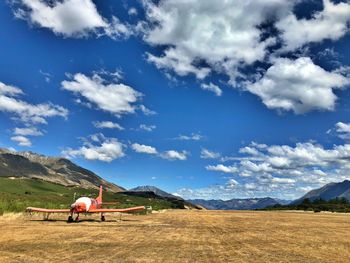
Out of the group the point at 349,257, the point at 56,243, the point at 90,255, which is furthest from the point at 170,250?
the point at 349,257

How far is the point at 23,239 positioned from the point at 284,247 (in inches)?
575

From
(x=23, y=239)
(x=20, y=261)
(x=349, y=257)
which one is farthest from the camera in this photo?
(x=23, y=239)

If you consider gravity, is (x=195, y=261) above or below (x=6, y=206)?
below

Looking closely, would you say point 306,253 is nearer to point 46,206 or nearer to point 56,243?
point 56,243

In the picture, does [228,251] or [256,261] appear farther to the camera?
[228,251]

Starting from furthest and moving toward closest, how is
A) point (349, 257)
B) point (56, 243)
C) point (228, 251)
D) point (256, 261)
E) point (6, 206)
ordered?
point (6, 206) < point (56, 243) < point (228, 251) < point (349, 257) < point (256, 261)

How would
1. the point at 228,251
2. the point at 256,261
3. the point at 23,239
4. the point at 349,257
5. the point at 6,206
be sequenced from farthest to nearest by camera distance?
the point at 6,206 → the point at 23,239 → the point at 228,251 → the point at 349,257 → the point at 256,261

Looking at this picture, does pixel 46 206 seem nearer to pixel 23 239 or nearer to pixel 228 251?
pixel 23 239

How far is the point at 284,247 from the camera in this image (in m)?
21.6

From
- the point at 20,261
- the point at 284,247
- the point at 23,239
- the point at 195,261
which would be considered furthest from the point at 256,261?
the point at 23,239

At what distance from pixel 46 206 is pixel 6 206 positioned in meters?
12.0

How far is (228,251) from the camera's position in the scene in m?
19.5

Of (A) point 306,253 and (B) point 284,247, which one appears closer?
(A) point 306,253

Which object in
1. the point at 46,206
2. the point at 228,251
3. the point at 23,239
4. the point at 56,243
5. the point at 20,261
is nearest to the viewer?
the point at 20,261
